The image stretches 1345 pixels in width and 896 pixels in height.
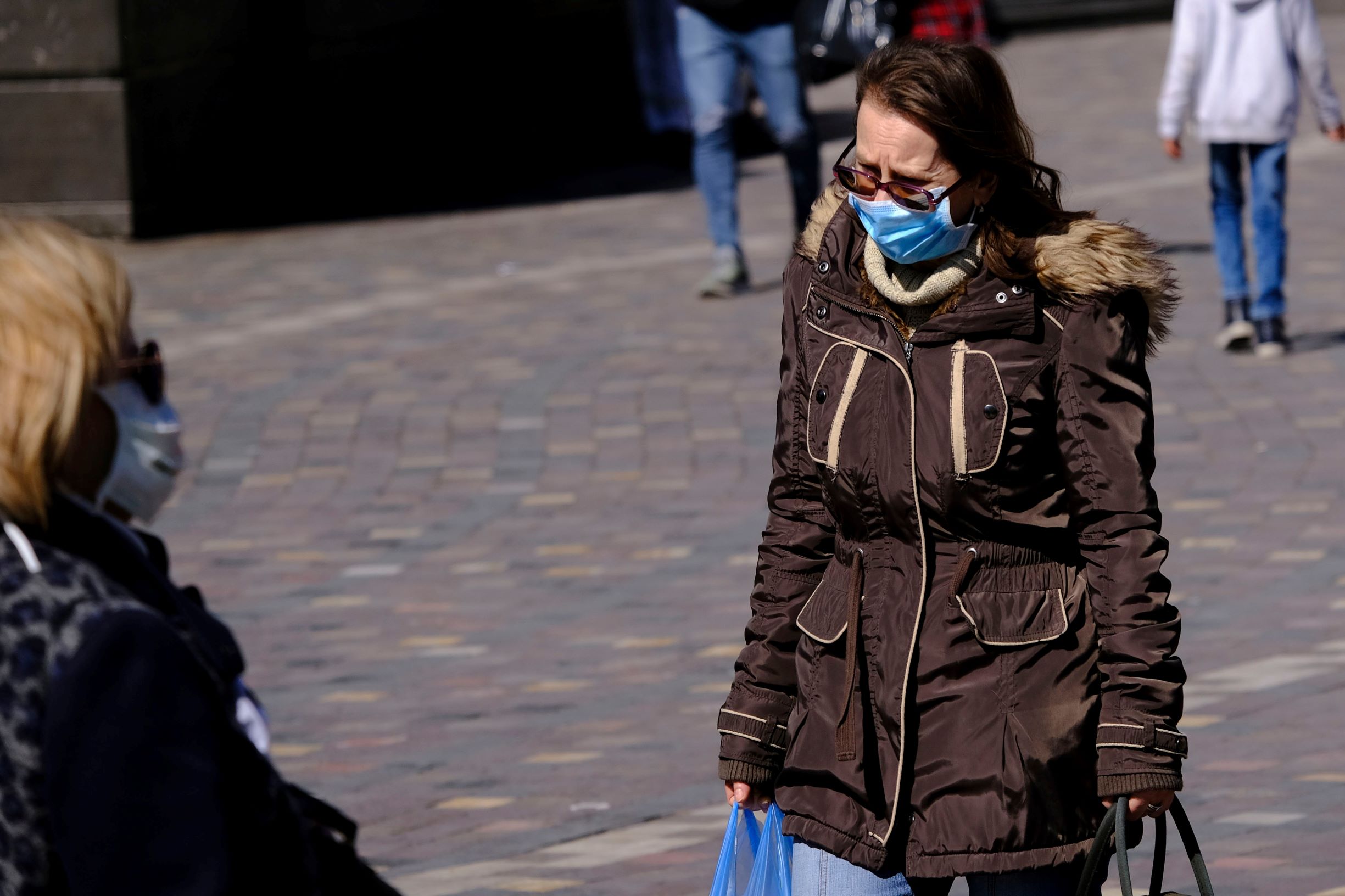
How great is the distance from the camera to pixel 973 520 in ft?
10.1

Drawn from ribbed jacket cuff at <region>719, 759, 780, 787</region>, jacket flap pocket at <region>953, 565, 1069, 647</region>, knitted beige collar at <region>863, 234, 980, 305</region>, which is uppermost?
knitted beige collar at <region>863, 234, 980, 305</region>

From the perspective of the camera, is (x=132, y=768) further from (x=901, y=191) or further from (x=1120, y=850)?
(x=901, y=191)

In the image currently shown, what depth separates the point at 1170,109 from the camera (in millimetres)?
9945

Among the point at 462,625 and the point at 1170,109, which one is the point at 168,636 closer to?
the point at 462,625

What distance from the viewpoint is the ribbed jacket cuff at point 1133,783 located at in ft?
9.72

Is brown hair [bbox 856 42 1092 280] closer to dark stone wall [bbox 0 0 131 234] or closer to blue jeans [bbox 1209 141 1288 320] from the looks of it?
blue jeans [bbox 1209 141 1288 320]

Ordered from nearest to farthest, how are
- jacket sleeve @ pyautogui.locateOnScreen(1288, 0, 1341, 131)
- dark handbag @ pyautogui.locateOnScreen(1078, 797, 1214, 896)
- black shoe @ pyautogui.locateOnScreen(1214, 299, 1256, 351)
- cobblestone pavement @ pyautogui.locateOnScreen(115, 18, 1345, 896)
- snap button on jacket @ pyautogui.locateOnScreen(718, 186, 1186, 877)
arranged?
1. dark handbag @ pyautogui.locateOnScreen(1078, 797, 1214, 896)
2. snap button on jacket @ pyautogui.locateOnScreen(718, 186, 1186, 877)
3. cobblestone pavement @ pyautogui.locateOnScreen(115, 18, 1345, 896)
4. jacket sleeve @ pyautogui.locateOnScreen(1288, 0, 1341, 131)
5. black shoe @ pyautogui.locateOnScreen(1214, 299, 1256, 351)

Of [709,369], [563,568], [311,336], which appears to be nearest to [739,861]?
[563,568]

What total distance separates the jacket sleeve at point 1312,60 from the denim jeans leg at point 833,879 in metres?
7.20

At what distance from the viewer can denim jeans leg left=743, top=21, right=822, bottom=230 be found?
36.7 feet

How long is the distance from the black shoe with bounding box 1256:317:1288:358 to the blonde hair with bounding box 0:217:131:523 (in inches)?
321

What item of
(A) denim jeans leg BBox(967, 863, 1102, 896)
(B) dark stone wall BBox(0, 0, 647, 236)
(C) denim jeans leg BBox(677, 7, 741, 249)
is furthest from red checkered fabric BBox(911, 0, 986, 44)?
(A) denim jeans leg BBox(967, 863, 1102, 896)

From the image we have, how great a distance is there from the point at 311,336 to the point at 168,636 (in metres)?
9.11

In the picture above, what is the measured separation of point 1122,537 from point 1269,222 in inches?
278
